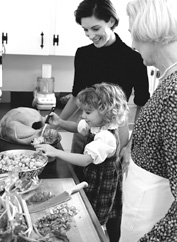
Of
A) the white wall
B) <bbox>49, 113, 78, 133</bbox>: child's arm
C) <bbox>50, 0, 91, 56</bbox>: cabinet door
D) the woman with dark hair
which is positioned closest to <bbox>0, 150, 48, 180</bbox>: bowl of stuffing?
the woman with dark hair

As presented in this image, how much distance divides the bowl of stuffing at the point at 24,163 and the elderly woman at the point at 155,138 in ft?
1.19

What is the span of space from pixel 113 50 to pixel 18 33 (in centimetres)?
85

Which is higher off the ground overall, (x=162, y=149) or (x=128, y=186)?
(x=162, y=149)

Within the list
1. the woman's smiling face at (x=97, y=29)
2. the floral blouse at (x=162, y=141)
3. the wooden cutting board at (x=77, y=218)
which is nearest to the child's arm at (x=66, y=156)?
the wooden cutting board at (x=77, y=218)

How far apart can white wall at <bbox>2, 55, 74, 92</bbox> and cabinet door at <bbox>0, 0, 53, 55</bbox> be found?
0.33 meters

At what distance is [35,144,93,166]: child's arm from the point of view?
1.36m

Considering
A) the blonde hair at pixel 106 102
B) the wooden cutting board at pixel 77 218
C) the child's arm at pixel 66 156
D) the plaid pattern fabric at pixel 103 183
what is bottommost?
the plaid pattern fabric at pixel 103 183

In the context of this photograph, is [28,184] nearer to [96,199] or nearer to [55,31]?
[96,199]

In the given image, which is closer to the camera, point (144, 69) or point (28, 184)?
point (28, 184)

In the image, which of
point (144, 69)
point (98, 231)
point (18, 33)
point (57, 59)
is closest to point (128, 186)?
point (98, 231)

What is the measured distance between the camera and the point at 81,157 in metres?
1.40

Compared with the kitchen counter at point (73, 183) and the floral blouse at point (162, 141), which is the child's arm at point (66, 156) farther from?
the floral blouse at point (162, 141)

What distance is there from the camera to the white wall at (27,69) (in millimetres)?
2697

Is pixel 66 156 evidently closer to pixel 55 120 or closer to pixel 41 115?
pixel 55 120
